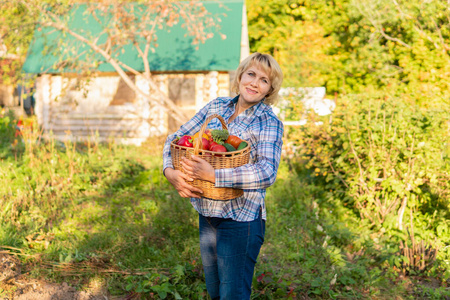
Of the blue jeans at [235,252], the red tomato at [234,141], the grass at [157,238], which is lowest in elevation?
the grass at [157,238]

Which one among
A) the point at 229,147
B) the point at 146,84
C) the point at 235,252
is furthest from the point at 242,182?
the point at 146,84

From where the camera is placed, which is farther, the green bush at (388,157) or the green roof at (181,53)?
the green roof at (181,53)

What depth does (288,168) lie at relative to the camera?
727 centimetres

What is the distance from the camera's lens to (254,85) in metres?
2.42

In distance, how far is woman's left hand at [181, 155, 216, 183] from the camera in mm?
2100

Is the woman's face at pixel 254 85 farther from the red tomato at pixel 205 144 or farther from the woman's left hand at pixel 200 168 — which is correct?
the woman's left hand at pixel 200 168

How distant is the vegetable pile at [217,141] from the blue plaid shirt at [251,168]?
0.36 ft

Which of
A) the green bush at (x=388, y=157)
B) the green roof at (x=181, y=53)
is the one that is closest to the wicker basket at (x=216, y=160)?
the green bush at (x=388, y=157)

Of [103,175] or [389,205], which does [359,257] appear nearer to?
[389,205]

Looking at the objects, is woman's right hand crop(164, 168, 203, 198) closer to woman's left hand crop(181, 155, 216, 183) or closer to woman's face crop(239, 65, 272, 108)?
woman's left hand crop(181, 155, 216, 183)

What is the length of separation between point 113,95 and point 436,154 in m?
9.52

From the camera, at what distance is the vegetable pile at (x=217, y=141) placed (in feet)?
7.04

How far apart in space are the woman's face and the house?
8.17 meters

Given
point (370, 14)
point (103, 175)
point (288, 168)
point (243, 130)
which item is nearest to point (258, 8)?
point (370, 14)
